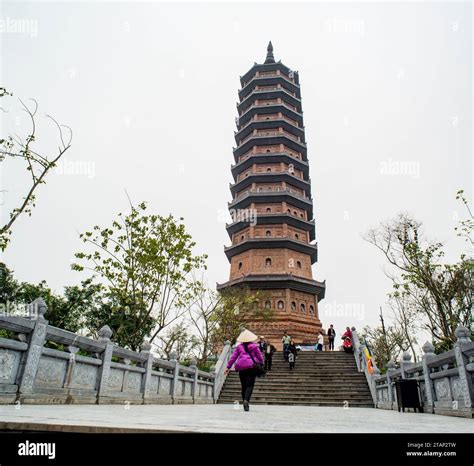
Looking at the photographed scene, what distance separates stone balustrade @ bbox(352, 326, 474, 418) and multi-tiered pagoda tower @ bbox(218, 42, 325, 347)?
16.5 m

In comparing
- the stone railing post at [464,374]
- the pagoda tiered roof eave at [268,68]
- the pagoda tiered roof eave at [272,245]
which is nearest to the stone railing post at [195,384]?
the stone railing post at [464,374]

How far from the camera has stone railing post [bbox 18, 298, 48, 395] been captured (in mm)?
5664

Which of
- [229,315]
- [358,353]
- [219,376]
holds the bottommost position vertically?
[219,376]

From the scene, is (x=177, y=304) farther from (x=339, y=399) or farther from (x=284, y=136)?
(x=284, y=136)

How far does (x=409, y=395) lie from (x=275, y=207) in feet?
74.9

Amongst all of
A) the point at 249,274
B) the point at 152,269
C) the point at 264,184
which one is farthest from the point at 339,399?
the point at 264,184

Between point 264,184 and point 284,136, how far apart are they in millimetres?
4740

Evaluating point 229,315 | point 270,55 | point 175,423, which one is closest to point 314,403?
point 229,315

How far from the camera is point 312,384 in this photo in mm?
14320

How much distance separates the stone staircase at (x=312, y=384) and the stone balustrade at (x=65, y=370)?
472 centimetres

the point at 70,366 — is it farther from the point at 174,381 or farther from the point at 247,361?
the point at 174,381

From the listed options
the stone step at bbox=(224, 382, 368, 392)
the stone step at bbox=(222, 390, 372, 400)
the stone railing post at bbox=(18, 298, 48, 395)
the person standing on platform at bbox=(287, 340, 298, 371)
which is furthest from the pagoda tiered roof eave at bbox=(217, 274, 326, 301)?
the stone railing post at bbox=(18, 298, 48, 395)
